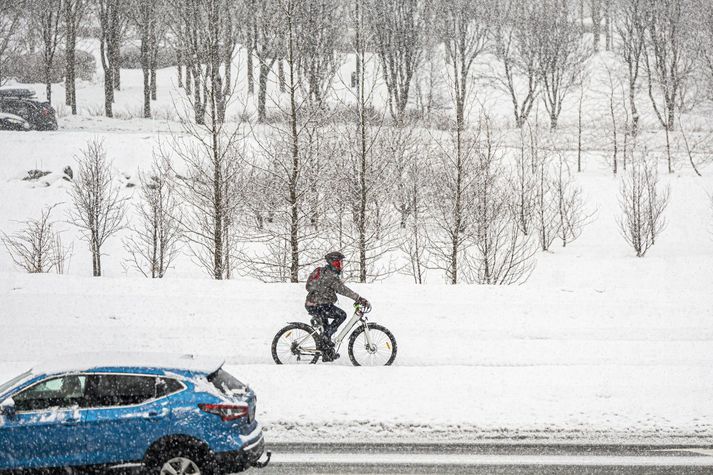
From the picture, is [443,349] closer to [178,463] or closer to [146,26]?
[178,463]

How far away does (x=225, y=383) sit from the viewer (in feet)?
24.9

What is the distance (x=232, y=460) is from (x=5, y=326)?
966 centimetres

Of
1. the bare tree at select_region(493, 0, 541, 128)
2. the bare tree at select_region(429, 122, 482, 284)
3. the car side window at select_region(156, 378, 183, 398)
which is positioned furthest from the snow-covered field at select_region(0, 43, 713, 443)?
the bare tree at select_region(493, 0, 541, 128)

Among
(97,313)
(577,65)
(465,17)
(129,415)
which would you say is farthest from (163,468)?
(577,65)

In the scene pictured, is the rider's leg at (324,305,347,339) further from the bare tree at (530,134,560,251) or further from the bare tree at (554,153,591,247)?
the bare tree at (554,153,591,247)

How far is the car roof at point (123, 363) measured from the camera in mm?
7344

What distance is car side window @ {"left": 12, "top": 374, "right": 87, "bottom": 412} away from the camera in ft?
23.4

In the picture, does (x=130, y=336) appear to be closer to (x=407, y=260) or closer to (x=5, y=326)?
(x=5, y=326)

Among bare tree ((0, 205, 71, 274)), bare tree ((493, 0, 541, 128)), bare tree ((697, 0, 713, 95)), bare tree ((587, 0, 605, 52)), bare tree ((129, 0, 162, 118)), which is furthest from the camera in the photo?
bare tree ((587, 0, 605, 52))

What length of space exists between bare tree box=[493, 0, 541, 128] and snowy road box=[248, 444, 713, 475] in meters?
39.4

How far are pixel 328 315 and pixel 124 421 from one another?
5528 mm

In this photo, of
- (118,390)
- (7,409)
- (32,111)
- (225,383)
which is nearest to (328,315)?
(225,383)

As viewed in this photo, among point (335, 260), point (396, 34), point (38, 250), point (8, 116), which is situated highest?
point (396, 34)

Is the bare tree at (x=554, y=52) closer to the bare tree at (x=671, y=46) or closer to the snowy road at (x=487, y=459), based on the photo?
the bare tree at (x=671, y=46)
